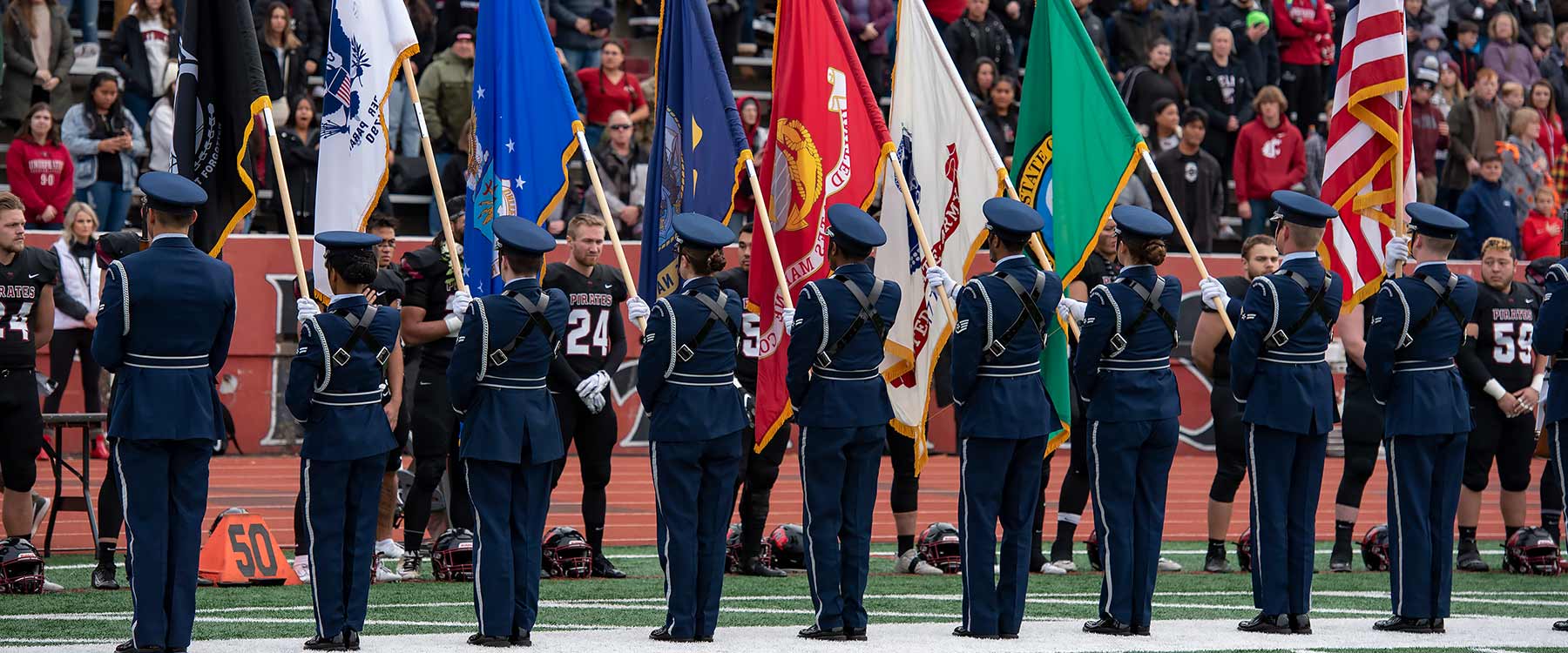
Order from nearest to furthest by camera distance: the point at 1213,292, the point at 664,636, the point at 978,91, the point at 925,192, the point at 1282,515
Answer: the point at 664,636 → the point at 1282,515 → the point at 1213,292 → the point at 925,192 → the point at 978,91

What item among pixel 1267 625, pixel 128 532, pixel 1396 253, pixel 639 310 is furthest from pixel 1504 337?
pixel 128 532

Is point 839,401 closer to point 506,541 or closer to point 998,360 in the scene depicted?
point 998,360

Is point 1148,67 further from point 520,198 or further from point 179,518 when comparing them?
point 179,518

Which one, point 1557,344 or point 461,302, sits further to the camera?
point 1557,344

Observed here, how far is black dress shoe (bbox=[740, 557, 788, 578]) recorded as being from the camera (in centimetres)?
1218

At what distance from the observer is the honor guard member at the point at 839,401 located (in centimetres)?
930

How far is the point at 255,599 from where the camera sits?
10.7 m

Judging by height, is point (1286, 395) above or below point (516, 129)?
below

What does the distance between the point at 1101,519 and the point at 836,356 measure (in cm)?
151

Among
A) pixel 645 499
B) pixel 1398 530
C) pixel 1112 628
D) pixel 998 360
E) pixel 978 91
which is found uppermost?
pixel 978 91

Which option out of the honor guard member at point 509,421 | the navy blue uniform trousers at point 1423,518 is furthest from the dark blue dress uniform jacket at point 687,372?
the navy blue uniform trousers at point 1423,518

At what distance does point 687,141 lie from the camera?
1109 centimetres

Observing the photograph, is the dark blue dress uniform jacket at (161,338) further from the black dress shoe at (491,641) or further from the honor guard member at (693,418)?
the honor guard member at (693,418)

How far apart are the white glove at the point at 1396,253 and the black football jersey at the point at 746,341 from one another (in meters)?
3.90
